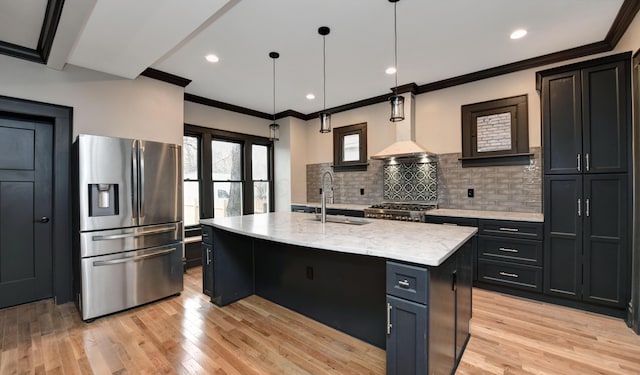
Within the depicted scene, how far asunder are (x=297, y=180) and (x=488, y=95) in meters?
3.60

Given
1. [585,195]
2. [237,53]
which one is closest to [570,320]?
[585,195]

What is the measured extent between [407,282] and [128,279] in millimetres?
2813

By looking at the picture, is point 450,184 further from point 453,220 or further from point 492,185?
point 453,220

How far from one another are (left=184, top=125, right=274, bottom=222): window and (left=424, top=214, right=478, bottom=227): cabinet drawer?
11.0 ft

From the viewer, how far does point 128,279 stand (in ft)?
9.36

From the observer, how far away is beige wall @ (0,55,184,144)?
279cm

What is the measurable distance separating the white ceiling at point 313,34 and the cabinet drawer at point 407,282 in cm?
211

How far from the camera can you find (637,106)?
2410 mm

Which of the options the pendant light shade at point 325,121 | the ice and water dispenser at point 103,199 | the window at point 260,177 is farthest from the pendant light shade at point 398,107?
the window at point 260,177

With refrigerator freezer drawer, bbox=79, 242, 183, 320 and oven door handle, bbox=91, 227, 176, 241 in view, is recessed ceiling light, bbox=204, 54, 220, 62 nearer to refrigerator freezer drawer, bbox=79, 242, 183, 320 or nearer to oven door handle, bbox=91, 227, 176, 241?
oven door handle, bbox=91, 227, 176, 241

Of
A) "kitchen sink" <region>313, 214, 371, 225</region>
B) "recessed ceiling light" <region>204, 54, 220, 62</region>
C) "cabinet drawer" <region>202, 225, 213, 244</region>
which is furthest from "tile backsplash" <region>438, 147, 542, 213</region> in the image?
"recessed ceiling light" <region>204, 54, 220, 62</region>

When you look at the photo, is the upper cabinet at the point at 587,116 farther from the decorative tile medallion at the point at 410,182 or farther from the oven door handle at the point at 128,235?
the oven door handle at the point at 128,235

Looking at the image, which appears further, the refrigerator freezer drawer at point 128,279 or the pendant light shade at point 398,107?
the refrigerator freezer drawer at point 128,279

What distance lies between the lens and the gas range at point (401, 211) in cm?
374
